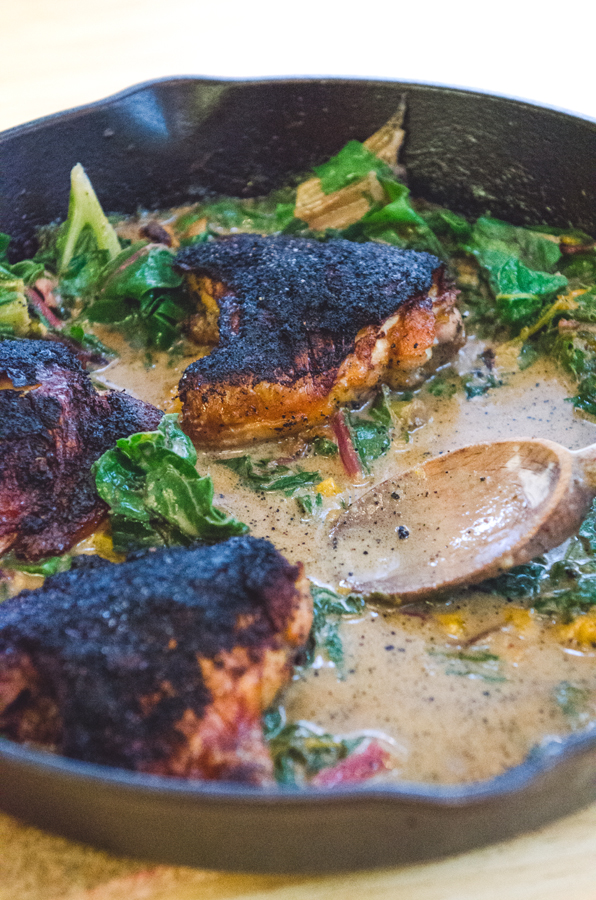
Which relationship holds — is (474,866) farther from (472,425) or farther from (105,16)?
(105,16)

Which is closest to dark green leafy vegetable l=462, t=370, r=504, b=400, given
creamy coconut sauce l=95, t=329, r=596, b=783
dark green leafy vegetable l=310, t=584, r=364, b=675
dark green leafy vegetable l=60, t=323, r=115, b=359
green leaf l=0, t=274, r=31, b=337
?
creamy coconut sauce l=95, t=329, r=596, b=783

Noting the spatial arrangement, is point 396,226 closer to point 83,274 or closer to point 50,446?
point 83,274

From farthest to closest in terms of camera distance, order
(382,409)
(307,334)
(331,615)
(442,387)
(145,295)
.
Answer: (145,295) → (442,387) → (382,409) → (307,334) → (331,615)

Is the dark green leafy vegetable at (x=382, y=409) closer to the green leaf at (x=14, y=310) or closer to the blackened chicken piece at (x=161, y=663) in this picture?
the blackened chicken piece at (x=161, y=663)

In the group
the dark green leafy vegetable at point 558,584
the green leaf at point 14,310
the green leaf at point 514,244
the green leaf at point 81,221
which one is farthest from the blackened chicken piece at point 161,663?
the green leaf at point 514,244

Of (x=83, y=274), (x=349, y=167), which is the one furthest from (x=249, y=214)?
(x=83, y=274)

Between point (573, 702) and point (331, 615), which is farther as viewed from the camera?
point (331, 615)
